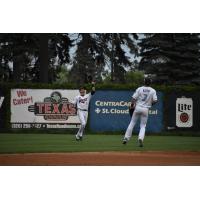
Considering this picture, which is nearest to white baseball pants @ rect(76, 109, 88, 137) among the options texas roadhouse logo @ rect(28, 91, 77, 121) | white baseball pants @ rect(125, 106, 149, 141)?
texas roadhouse logo @ rect(28, 91, 77, 121)

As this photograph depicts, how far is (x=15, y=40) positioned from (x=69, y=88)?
3074mm

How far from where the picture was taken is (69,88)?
16.0m

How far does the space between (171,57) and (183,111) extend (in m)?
1.74

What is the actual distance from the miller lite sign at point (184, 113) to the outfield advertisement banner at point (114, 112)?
1.42 ft

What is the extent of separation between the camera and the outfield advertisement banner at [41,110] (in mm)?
14758

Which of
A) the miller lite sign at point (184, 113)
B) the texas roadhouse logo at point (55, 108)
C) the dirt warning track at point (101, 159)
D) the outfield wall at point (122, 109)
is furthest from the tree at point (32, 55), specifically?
the miller lite sign at point (184, 113)

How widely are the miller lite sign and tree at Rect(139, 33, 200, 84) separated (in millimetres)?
517

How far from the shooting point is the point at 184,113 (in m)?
14.3

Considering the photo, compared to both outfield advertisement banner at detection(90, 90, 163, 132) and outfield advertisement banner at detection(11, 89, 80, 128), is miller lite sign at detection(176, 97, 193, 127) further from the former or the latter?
outfield advertisement banner at detection(11, 89, 80, 128)

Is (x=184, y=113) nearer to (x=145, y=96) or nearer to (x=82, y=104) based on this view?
(x=145, y=96)

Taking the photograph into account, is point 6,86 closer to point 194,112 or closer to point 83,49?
point 83,49

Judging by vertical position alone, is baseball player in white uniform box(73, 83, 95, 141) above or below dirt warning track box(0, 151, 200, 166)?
above

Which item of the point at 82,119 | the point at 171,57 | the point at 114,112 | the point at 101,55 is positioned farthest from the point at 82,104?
the point at 171,57

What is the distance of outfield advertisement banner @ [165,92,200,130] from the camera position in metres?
14.1
